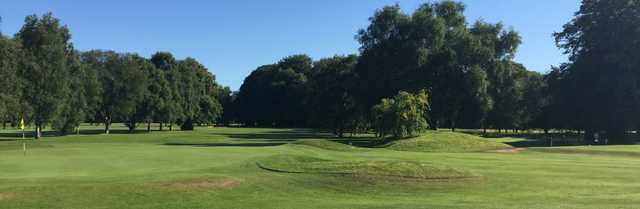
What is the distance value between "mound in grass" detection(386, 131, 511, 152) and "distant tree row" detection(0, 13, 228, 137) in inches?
1541

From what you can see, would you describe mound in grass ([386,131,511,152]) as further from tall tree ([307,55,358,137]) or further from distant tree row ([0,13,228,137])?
distant tree row ([0,13,228,137])

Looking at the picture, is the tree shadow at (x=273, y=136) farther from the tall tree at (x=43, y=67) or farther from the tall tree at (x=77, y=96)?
the tall tree at (x=43, y=67)

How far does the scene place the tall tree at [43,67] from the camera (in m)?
64.7

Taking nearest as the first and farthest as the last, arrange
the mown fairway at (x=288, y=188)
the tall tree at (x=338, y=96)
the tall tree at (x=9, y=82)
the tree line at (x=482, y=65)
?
1. the mown fairway at (x=288, y=188)
2. the tall tree at (x=9, y=82)
3. the tree line at (x=482, y=65)
4. the tall tree at (x=338, y=96)

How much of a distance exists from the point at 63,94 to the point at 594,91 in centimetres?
6355

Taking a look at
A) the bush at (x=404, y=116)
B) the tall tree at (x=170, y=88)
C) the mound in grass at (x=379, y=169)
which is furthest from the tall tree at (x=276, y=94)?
the mound in grass at (x=379, y=169)

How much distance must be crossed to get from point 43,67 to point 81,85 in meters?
7.62

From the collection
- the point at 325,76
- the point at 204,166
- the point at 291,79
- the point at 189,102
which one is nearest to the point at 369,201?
the point at 204,166

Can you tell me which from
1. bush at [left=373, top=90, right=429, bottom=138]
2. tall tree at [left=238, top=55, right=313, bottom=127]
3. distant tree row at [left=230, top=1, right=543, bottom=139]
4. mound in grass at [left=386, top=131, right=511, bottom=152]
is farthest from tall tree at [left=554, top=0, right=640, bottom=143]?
tall tree at [left=238, top=55, right=313, bottom=127]

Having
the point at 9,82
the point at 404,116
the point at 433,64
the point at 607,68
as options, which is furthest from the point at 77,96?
the point at 607,68

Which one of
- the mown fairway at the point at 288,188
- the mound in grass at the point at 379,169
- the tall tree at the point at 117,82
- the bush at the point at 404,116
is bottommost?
the mown fairway at the point at 288,188

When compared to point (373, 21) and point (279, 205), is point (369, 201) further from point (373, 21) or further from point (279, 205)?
point (373, 21)

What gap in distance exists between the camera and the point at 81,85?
73.1m

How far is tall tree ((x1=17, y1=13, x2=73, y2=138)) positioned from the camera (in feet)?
212
